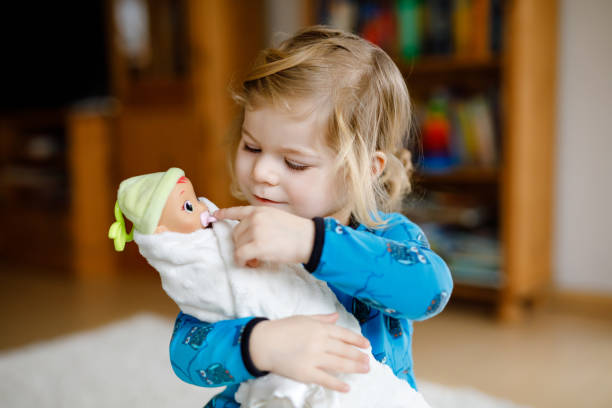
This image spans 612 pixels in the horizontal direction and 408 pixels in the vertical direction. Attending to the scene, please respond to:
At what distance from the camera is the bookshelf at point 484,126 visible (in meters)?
2.02

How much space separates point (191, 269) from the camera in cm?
69

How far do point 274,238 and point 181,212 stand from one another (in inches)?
4.9

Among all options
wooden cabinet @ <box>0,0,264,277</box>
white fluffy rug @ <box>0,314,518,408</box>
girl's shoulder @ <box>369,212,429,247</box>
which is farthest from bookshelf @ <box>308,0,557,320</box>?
girl's shoulder @ <box>369,212,429,247</box>

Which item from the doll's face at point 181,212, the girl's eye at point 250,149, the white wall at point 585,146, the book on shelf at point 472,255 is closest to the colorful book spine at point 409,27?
the white wall at point 585,146

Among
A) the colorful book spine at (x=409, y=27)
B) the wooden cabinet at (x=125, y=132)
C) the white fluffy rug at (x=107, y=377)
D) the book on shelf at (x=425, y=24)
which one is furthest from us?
the wooden cabinet at (x=125, y=132)

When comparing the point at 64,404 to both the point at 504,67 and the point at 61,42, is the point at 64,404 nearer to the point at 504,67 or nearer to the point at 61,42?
the point at 504,67

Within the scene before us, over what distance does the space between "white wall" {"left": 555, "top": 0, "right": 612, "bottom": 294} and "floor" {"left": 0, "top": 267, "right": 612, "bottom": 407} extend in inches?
8.0

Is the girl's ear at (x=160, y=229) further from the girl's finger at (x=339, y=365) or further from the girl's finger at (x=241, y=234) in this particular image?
the girl's finger at (x=339, y=365)

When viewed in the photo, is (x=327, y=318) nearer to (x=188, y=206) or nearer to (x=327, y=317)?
(x=327, y=317)

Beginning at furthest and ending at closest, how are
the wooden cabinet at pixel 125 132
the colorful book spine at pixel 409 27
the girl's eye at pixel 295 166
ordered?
1. the wooden cabinet at pixel 125 132
2. the colorful book spine at pixel 409 27
3. the girl's eye at pixel 295 166

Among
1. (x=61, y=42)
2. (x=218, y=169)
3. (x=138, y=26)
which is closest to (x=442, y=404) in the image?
(x=218, y=169)

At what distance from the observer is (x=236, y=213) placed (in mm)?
704

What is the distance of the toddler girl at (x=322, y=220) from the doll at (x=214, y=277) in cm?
2

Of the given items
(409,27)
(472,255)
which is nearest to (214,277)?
(472,255)
